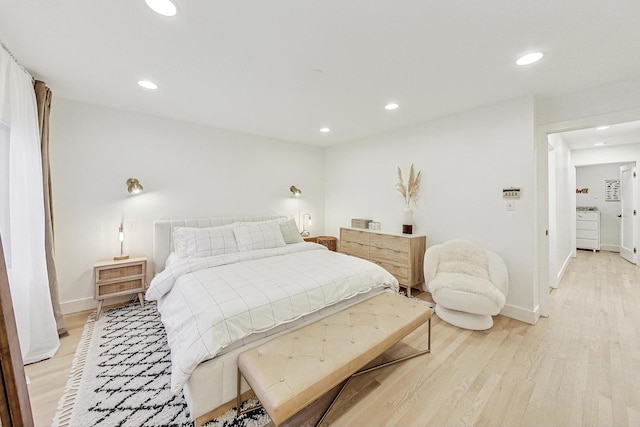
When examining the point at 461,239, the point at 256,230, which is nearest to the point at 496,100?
the point at 461,239

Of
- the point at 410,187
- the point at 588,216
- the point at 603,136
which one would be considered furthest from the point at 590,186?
the point at 410,187

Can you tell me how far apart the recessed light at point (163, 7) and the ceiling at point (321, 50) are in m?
0.05

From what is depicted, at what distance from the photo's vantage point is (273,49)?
1.79 metres

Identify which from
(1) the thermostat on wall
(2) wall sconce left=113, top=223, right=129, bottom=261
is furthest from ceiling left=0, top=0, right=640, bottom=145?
(2) wall sconce left=113, top=223, right=129, bottom=261

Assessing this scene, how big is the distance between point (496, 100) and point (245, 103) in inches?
112

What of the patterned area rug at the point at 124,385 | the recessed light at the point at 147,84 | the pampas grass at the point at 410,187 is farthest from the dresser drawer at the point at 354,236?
the recessed light at the point at 147,84

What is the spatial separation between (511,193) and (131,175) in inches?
180

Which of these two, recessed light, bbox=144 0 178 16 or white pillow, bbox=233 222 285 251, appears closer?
recessed light, bbox=144 0 178 16

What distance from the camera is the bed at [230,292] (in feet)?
4.77

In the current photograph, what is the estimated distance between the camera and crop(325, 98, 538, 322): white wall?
2656 mm

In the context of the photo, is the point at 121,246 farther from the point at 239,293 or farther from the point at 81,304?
the point at 239,293

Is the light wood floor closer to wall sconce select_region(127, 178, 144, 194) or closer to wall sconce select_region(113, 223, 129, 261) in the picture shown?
wall sconce select_region(113, 223, 129, 261)

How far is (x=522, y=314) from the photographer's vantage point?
8.78ft

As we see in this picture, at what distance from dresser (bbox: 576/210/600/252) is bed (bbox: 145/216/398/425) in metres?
6.74
